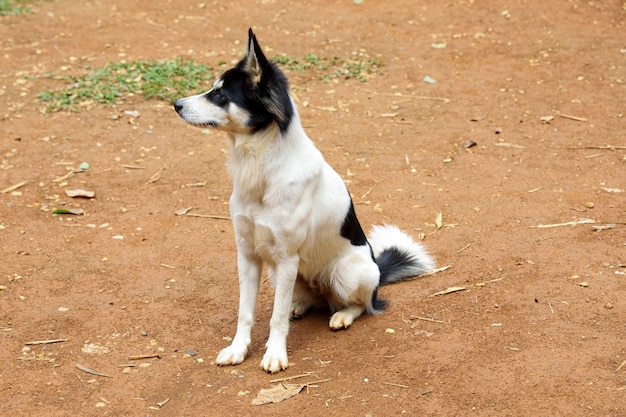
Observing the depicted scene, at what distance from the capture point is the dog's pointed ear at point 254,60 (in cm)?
446

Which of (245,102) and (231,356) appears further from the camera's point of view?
(231,356)

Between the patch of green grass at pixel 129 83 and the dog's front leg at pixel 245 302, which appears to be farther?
the patch of green grass at pixel 129 83

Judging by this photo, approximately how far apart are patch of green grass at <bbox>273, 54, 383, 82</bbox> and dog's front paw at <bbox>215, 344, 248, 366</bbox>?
18.0 ft

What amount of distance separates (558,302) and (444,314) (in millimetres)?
774

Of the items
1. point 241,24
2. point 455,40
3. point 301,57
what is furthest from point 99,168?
point 455,40

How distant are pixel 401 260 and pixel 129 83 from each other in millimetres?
4968

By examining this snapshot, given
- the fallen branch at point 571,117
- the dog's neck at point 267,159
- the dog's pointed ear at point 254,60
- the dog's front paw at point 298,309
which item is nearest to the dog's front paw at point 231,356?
the dog's front paw at point 298,309

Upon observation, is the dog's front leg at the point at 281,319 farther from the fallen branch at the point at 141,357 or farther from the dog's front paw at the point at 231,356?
the fallen branch at the point at 141,357

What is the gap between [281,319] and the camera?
4941 millimetres

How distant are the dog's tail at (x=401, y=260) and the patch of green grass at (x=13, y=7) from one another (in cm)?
811

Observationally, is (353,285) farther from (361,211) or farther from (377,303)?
(361,211)

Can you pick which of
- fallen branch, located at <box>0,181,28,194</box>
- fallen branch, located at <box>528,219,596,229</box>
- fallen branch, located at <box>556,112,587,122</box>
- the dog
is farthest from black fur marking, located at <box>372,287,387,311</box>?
fallen branch, located at <box>556,112,587,122</box>

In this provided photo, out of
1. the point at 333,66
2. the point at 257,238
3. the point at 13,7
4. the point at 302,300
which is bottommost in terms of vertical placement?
the point at 302,300

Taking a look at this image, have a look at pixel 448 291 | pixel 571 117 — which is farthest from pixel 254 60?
pixel 571 117
